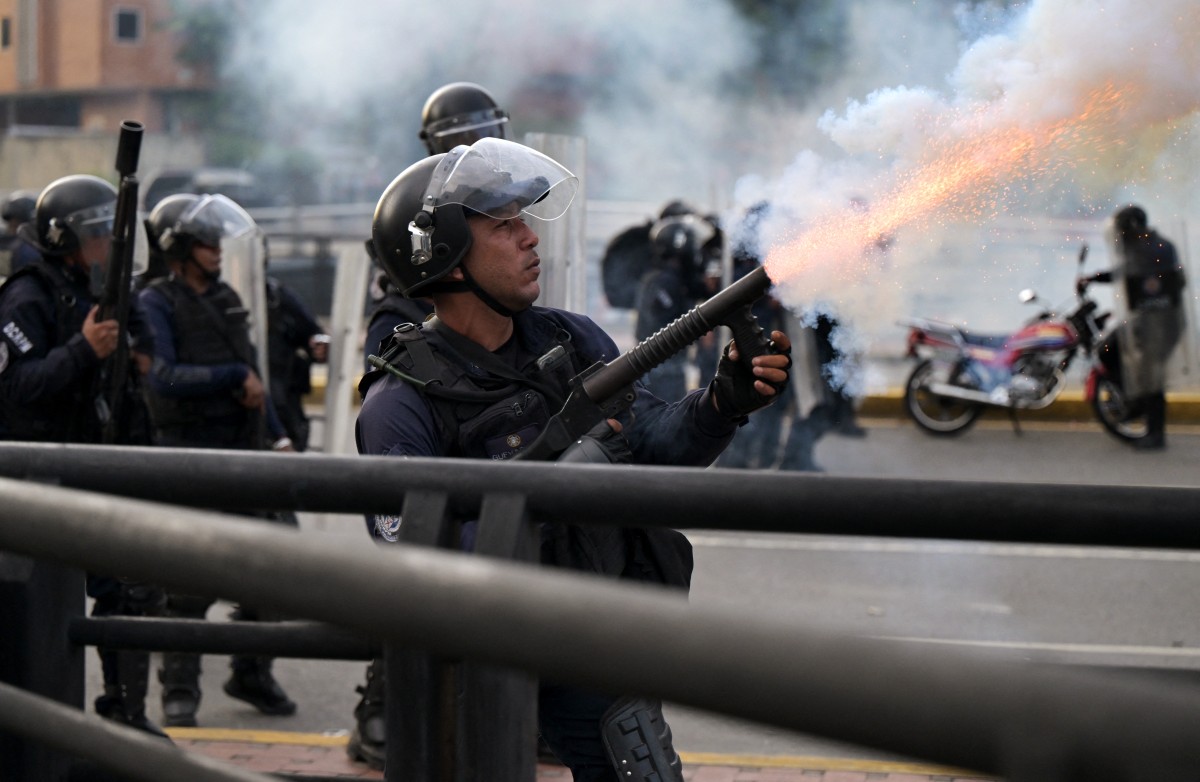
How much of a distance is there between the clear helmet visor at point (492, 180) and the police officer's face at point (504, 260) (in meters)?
0.04

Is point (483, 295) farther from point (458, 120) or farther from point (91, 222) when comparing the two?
point (91, 222)

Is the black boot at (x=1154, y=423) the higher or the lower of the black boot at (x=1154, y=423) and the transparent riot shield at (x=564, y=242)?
the lower

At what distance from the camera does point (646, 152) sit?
2264 centimetres

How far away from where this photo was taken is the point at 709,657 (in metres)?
1.04

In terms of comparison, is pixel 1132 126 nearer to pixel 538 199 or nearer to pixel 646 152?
pixel 538 199

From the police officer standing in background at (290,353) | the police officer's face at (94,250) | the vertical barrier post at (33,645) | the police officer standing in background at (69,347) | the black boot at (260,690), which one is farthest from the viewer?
the police officer standing in background at (290,353)

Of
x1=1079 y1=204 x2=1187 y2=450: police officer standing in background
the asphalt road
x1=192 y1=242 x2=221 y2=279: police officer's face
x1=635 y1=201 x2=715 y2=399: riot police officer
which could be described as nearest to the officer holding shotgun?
the asphalt road

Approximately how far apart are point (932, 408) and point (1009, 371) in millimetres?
724

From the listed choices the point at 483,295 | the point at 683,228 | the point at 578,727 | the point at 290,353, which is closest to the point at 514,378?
the point at 483,295

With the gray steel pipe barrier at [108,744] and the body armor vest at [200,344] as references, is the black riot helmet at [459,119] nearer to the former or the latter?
the body armor vest at [200,344]

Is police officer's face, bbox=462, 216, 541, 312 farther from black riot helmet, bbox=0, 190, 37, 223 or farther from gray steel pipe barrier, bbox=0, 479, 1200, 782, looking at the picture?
black riot helmet, bbox=0, 190, 37, 223

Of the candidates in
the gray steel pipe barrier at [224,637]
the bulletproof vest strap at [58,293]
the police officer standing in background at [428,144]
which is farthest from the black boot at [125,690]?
the gray steel pipe barrier at [224,637]

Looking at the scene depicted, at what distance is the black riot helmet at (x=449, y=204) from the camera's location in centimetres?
315

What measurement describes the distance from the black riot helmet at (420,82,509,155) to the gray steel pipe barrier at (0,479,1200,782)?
4.04 m
